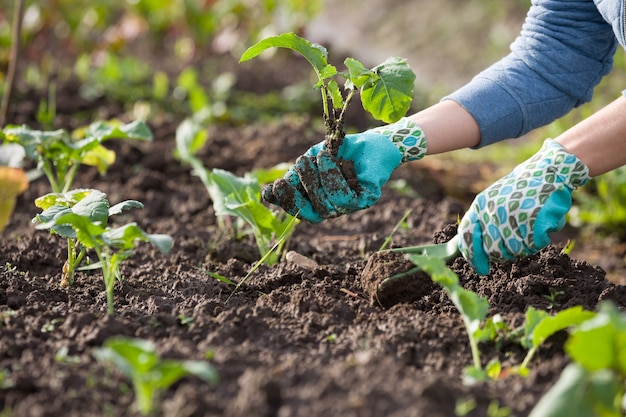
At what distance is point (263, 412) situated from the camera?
132 centimetres

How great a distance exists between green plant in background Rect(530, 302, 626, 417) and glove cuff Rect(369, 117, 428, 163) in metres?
0.84

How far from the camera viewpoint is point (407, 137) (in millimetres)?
2016

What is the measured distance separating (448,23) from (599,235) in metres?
5.06

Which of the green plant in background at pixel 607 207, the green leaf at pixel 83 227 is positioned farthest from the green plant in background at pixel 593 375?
the green plant in background at pixel 607 207

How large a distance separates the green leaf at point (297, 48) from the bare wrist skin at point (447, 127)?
294mm

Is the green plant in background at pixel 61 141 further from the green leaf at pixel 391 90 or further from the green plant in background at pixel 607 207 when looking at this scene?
the green plant in background at pixel 607 207

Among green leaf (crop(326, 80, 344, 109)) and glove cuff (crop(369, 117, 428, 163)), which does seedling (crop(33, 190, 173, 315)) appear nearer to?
green leaf (crop(326, 80, 344, 109))

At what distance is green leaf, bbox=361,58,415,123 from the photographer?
1930 millimetres

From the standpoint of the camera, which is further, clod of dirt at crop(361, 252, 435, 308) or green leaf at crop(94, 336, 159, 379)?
clod of dirt at crop(361, 252, 435, 308)

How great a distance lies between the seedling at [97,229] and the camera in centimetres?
174

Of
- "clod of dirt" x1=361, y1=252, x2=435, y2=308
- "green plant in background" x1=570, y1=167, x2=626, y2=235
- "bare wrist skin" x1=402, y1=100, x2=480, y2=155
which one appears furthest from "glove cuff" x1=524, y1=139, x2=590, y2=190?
"green plant in background" x1=570, y1=167, x2=626, y2=235

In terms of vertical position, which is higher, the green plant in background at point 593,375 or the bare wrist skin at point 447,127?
the bare wrist skin at point 447,127

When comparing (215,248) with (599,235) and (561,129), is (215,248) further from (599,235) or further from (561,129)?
(561,129)

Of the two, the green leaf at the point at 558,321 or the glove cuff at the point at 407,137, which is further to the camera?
the glove cuff at the point at 407,137
